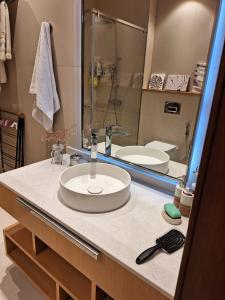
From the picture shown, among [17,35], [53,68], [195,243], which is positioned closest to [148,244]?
[195,243]

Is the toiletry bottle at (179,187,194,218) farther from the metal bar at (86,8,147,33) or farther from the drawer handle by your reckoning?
the metal bar at (86,8,147,33)

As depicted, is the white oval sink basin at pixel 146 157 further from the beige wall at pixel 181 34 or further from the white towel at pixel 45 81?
the white towel at pixel 45 81

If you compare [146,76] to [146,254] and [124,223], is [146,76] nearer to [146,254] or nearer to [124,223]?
[124,223]

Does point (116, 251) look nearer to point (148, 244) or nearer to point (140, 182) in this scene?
point (148, 244)

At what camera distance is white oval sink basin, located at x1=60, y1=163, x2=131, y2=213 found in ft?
3.25

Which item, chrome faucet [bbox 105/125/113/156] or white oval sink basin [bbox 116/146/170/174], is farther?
chrome faucet [bbox 105/125/113/156]

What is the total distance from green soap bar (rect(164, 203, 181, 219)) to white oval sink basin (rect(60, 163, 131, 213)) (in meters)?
0.20

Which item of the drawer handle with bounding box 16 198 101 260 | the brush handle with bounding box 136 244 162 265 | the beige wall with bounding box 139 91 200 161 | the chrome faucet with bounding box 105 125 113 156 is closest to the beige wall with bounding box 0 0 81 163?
the chrome faucet with bounding box 105 125 113 156

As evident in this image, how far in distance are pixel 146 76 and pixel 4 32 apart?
1.23 metres

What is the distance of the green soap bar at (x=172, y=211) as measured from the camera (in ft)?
3.18

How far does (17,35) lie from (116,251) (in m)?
1.80

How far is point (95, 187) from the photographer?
1.21m

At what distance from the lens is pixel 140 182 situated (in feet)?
4.25

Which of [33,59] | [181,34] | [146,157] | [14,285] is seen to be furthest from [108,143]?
[14,285]
